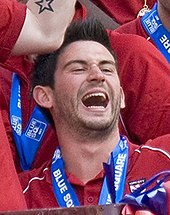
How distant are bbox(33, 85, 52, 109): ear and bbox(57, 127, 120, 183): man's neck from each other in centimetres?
18

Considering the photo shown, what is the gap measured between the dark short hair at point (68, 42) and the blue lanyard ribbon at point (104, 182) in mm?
367

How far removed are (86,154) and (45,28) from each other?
874 millimetres

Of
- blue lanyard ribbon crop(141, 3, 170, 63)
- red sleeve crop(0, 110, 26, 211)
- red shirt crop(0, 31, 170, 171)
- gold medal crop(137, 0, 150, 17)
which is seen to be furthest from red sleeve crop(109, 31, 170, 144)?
red sleeve crop(0, 110, 26, 211)

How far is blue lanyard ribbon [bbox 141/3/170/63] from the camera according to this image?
3957 millimetres

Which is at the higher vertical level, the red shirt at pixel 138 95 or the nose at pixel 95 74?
the nose at pixel 95 74

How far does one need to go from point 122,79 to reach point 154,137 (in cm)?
29

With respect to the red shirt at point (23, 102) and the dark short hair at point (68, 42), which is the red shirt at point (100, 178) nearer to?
the red shirt at point (23, 102)

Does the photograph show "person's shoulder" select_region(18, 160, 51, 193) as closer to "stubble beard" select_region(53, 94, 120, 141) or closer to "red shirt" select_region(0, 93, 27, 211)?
"stubble beard" select_region(53, 94, 120, 141)

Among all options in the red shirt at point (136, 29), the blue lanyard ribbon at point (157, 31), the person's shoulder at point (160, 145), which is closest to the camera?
the person's shoulder at point (160, 145)

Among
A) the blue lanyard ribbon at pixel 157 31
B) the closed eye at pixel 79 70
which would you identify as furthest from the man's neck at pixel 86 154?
the blue lanyard ribbon at pixel 157 31

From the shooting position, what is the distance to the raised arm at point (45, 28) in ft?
8.76

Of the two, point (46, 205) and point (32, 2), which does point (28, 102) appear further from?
point (32, 2)

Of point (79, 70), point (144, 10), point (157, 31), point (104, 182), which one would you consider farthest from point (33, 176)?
point (144, 10)

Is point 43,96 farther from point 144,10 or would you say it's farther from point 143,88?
point 144,10
